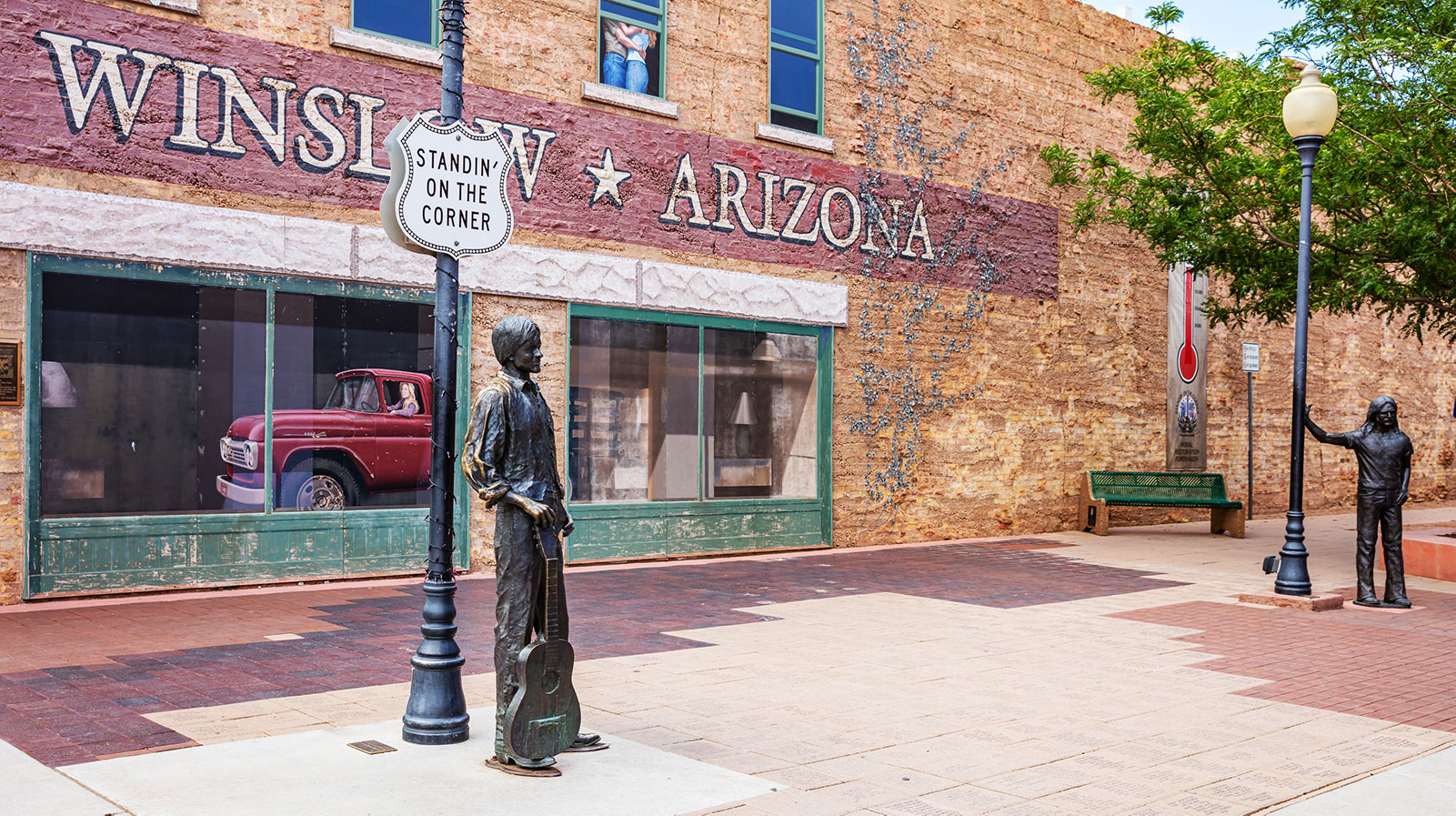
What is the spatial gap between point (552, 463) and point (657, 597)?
5.70 m

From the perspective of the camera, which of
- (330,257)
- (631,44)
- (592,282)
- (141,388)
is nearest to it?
(141,388)

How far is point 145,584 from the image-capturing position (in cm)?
1077

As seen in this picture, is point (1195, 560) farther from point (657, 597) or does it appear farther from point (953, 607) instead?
point (657, 597)

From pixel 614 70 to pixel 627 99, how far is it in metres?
0.38

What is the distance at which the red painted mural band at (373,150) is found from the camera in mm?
10430

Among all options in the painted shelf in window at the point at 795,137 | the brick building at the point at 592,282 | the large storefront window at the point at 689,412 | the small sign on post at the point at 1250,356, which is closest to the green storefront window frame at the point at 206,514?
the brick building at the point at 592,282

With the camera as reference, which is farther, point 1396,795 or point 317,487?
point 317,487

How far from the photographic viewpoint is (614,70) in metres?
14.0

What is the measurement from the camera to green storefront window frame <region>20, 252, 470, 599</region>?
10242mm

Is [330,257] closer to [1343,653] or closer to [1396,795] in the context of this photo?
[1343,653]

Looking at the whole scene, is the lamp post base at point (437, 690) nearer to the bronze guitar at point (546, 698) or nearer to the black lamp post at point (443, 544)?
the black lamp post at point (443, 544)

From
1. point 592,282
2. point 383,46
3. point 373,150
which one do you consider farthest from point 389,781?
point 592,282

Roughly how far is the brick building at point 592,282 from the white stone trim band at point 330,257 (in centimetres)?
3

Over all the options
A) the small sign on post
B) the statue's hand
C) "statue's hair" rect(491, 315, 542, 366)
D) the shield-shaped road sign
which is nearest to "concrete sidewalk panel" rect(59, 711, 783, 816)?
the statue's hand
